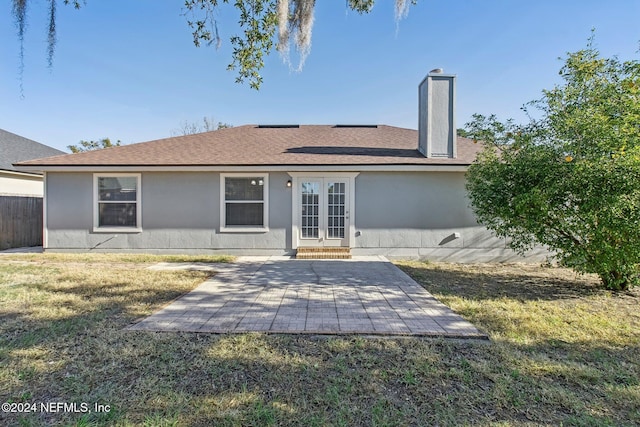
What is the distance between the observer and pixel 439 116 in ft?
30.3

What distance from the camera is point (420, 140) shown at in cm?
962

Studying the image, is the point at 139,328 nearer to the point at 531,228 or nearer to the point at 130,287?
the point at 130,287

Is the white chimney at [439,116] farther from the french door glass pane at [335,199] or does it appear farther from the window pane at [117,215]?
the window pane at [117,215]

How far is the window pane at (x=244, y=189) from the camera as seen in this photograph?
8852mm

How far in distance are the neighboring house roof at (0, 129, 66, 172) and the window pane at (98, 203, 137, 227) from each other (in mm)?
6012

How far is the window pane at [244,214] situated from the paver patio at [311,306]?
7.12 ft

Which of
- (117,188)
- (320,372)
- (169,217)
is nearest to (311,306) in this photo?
(320,372)

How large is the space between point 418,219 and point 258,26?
251 inches

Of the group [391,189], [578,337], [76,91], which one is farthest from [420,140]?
[76,91]

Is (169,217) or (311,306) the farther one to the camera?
(169,217)

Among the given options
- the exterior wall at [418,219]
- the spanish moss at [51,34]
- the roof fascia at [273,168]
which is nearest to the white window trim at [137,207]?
the roof fascia at [273,168]

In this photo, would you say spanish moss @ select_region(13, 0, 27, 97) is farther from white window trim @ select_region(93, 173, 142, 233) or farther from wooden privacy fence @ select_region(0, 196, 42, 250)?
wooden privacy fence @ select_region(0, 196, 42, 250)

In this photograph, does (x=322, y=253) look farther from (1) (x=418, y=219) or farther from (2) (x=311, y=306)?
(2) (x=311, y=306)

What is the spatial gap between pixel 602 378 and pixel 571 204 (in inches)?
137
